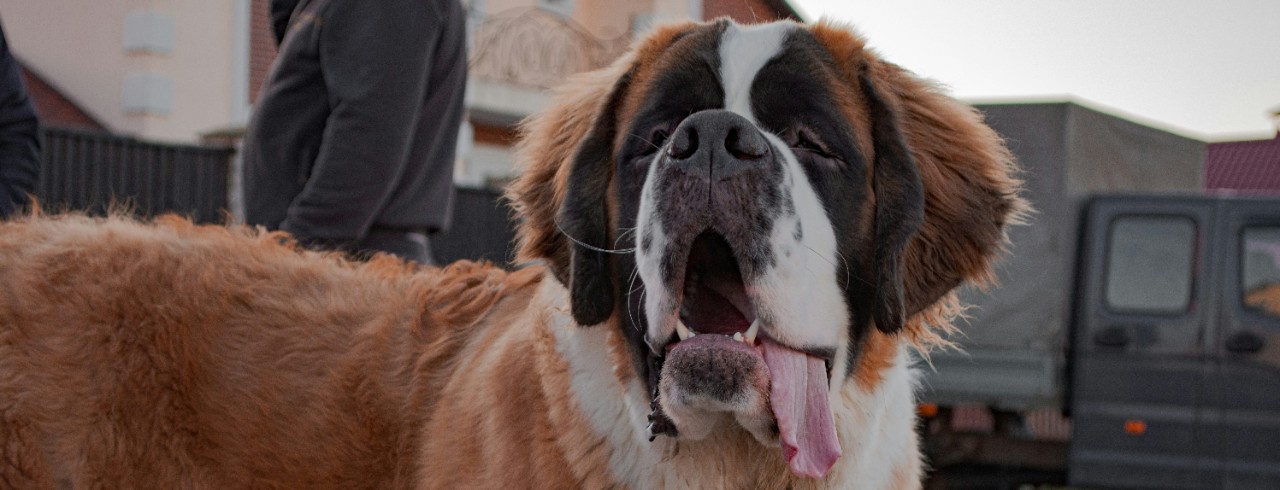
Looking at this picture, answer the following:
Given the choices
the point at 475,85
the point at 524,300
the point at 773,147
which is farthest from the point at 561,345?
the point at 475,85

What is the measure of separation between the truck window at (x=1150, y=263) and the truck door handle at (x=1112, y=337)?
15cm

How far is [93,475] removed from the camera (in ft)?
9.24

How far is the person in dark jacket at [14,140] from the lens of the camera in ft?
13.9

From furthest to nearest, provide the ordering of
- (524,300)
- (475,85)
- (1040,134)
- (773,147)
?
(475,85)
(1040,134)
(524,300)
(773,147)

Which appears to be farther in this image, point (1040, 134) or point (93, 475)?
point (1040, 134)

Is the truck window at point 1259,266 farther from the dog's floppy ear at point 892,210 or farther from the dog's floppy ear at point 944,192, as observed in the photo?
the dog's floppy ear at point 892,210

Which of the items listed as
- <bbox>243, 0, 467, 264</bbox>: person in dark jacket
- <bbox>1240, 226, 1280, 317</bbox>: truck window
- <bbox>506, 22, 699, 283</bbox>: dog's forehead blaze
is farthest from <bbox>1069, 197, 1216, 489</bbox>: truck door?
<bbox>506, 22, 699, 283</bbox>: dog's forehead blaze

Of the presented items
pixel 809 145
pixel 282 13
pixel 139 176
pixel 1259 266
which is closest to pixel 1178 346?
pixel 1259 266

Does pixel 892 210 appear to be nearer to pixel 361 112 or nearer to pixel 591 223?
pixel 591 223

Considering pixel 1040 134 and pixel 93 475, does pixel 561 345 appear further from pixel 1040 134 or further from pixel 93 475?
pixel 1040 134

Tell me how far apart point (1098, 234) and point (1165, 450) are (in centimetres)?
157

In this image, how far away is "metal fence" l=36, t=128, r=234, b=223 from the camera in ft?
36.7

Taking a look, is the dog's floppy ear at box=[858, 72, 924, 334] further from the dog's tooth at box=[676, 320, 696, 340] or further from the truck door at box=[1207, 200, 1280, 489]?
the truck door at box=[1207, 200, 1280, 489]

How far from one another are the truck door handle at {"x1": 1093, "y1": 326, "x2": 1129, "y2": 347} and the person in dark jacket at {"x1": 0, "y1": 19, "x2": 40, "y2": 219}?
7.05 meters
